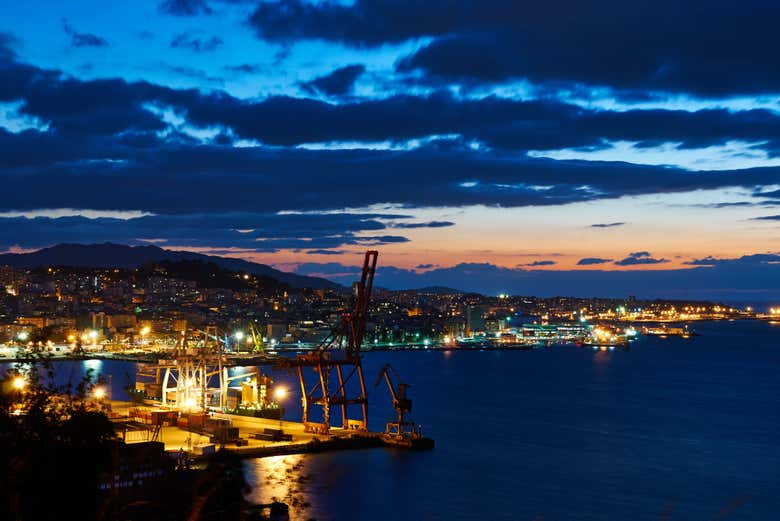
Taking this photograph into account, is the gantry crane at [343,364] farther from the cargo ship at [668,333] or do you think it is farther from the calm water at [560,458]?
the cargo ship at [668,333]

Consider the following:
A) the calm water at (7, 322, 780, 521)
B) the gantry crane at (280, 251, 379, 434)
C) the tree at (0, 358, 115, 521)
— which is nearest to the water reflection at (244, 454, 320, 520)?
the calm water at (7, 322, 780, 521)

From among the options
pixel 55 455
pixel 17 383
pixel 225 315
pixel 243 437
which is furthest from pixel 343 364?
pixel 225 315

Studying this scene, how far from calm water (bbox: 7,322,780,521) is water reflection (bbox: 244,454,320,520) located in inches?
1.8

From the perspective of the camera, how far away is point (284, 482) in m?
22.1

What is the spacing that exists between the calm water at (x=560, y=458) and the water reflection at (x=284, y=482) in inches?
1.8

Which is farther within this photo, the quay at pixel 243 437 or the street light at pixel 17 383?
the quay at pixel 243 437

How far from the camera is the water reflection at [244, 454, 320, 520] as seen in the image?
20.0 meters

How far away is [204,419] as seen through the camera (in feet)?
94.5

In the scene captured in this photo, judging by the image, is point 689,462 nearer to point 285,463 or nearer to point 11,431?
point 285,463

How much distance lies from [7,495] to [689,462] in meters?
24.6

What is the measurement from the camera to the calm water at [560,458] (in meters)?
21.6

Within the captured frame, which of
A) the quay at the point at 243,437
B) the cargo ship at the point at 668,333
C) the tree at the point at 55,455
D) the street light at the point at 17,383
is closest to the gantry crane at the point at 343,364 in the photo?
the quay at the point at 243,437

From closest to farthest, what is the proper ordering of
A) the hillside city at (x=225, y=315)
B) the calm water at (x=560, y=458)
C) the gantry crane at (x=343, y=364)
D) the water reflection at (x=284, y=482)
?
the water reflection at (x=284, y=482) → the calm water at (x=560, y=458) → the gantry crane at (x=343, y=364) → the hillside city at (x=225, y=315)

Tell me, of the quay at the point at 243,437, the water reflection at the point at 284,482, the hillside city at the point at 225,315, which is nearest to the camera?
the water reflection at the point at 284,482
